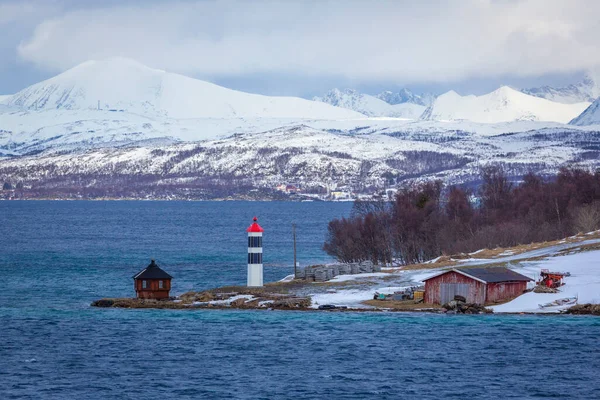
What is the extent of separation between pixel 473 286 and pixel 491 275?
157 centimetres

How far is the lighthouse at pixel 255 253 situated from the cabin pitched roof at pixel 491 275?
12.7 meters

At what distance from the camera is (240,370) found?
49.3m

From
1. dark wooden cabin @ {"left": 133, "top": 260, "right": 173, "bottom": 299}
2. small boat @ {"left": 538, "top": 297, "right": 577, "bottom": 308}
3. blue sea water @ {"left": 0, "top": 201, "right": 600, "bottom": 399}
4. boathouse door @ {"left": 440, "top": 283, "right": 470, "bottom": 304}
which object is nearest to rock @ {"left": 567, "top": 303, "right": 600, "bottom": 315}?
small boat @ {"left": 538, "top": 297, "right": 577, "bottom": 308}

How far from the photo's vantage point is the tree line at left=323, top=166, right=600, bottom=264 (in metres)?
106

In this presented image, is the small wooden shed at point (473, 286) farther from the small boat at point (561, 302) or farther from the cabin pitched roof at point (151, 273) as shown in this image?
the cabin pitched roof at point (151, 273)

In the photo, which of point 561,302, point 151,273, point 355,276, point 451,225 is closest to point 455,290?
point 561,302

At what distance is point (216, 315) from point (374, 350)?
49.0 ft

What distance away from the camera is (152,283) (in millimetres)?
72500

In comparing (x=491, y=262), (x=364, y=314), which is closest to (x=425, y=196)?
(x=491, y=262)

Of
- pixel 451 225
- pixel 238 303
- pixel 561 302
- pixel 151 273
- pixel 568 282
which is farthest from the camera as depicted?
pixel 451 225

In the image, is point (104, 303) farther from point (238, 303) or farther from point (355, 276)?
point (355, 276)

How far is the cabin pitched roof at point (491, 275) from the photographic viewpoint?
218 feet

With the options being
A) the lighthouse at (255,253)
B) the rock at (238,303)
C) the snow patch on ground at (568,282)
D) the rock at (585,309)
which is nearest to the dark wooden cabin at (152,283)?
the rock at (238,303)

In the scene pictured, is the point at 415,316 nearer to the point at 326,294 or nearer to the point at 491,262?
the point at 326,294
